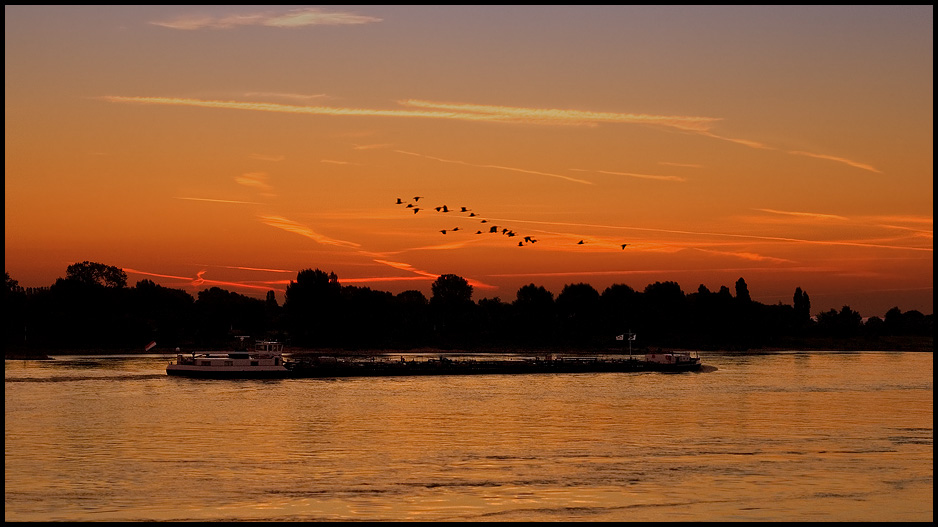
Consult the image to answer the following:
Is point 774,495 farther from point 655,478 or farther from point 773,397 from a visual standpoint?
point 773,397

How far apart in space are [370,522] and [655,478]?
19.0m

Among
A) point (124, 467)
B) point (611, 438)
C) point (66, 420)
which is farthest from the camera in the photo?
point (66, 420)

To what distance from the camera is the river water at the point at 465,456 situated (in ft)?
170

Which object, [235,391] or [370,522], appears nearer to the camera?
[370,522]

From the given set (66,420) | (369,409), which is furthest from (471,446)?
(66,420)

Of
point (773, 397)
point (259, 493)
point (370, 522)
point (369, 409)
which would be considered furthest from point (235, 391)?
point (370, 522)

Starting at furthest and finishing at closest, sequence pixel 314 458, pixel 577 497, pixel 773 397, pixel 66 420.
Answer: pixel 773 397 < pixel 66 420 < pixel 314 458 < pixel 577 497

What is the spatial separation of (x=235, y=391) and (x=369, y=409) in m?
35.8

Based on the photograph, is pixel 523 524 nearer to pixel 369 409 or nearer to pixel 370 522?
pixel 370 522

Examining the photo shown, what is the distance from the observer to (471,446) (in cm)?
7506

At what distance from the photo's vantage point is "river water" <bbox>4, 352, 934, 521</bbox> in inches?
2044

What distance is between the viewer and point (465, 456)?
69.4 m

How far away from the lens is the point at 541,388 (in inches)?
5655

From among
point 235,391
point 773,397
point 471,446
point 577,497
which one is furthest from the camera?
point 235,391
